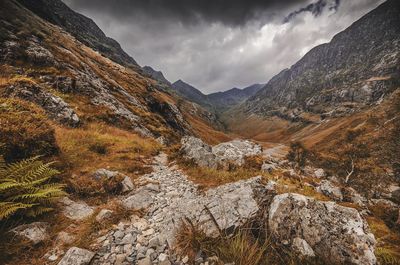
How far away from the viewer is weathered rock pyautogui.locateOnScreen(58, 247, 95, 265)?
424 centimetres

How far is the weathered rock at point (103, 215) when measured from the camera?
5.79 m

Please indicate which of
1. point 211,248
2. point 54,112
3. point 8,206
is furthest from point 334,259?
point 54,112

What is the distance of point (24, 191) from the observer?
5.51 meters

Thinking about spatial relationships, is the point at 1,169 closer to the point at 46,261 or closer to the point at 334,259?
the point at 46,261

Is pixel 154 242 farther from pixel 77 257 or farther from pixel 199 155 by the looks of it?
pixel 199 155

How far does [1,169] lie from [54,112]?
13350 mm

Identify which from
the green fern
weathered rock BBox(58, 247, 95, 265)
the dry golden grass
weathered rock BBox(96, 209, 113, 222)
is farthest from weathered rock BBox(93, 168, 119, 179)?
weathered rock BBox(58, 247, 95, 265)

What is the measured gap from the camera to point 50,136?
27.3 ft

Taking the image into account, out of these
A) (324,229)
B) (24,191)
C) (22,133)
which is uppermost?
(324,229)

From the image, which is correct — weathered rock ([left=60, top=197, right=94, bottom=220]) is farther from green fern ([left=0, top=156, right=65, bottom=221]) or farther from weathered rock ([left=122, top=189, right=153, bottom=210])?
weathered rock ([left=122, top=189, right=153, bottom=210])

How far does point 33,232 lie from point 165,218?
3.38m

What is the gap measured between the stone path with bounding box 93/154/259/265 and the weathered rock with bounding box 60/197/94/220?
120 centimetres

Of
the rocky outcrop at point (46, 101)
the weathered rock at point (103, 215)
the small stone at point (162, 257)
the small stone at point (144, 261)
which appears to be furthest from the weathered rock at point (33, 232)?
the rocky outcrop at point (46, 101)

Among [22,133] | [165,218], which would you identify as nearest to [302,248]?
[165,218]
